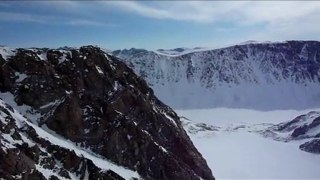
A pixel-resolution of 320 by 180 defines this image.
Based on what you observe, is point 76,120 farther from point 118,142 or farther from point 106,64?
point 106,64

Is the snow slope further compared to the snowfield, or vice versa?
the snowfield

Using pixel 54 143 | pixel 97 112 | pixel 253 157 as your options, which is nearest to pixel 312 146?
pixel 253 157

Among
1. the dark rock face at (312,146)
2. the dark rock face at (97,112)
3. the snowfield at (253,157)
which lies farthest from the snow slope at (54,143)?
the dark rock face at (312,146)

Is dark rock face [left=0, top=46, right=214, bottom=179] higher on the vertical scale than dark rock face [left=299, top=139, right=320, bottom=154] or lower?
higher

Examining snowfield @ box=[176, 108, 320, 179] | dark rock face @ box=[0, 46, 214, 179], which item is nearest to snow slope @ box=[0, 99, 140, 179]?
dark rock face @ box=[0, 46, 214, 179]

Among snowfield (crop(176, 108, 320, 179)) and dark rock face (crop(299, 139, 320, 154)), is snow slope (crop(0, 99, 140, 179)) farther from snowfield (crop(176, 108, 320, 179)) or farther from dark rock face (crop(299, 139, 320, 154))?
dark rock face (crop(299, 139, 320, 154))
